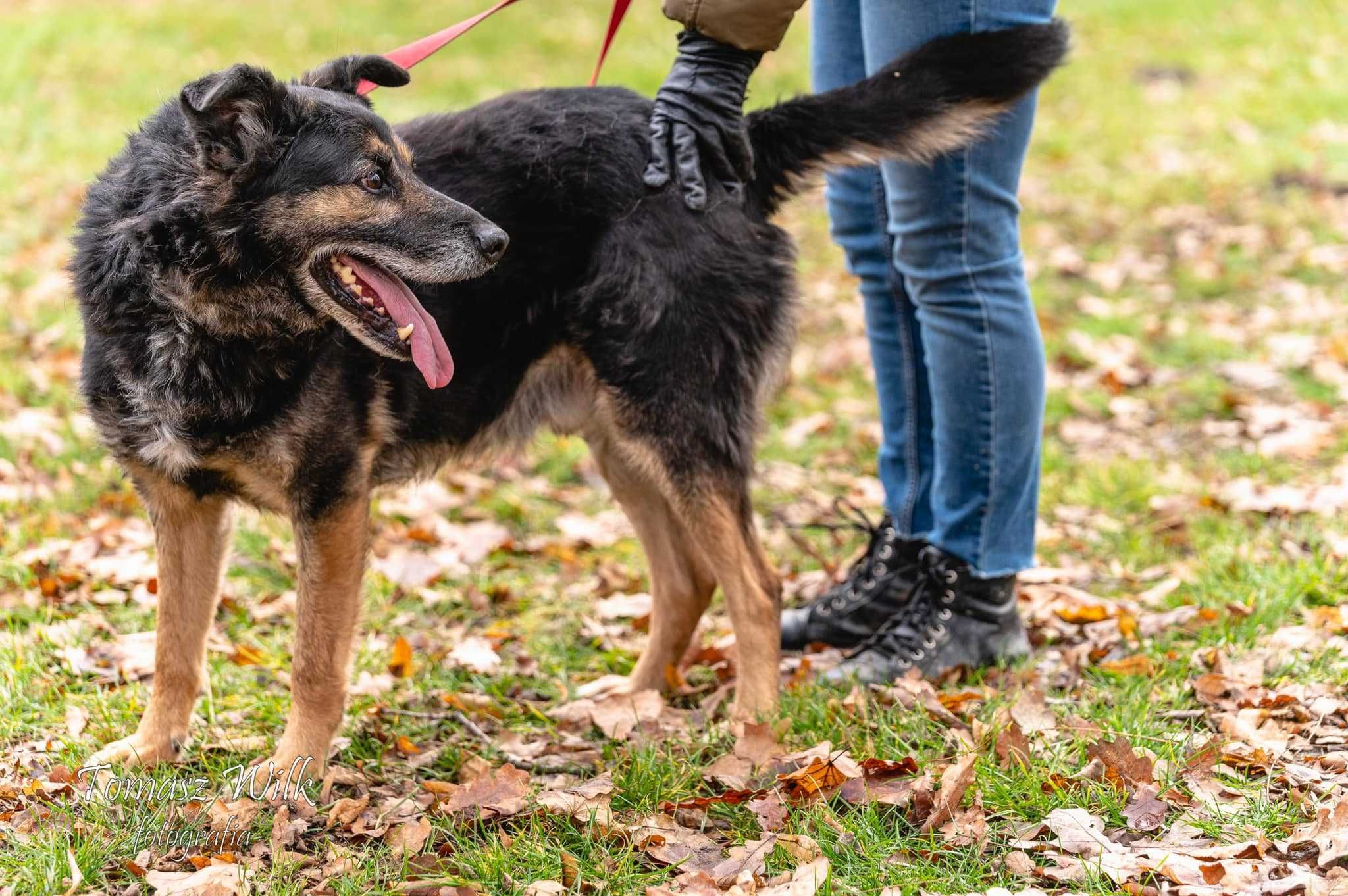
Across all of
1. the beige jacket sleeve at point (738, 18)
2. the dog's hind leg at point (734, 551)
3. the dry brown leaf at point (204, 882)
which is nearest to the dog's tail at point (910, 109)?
the beige jacket sleeve at point (738, 18)

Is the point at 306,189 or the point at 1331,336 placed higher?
the point at 306,189

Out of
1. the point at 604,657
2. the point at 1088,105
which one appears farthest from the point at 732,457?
the point at 1088,105

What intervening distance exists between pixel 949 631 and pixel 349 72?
7.40 feet

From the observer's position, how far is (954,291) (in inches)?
130

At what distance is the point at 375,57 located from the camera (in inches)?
120

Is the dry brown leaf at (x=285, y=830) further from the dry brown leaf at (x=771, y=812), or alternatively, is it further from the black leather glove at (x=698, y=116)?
the black leather glove at (x=698, y=116)

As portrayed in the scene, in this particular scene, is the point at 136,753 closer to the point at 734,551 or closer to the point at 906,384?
the point at 734,551

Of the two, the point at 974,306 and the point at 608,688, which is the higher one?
the point at 974,306


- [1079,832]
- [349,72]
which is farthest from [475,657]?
[1079,832]

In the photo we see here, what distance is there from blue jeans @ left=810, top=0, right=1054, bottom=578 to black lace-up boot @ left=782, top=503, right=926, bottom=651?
0.14 m

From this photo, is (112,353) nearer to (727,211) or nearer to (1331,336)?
(727,211)

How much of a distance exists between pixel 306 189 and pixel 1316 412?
458cm

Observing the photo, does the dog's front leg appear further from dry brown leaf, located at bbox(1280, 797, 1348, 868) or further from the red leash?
dry brown leaf, located at bbox(1280, 797, 1348, 868)

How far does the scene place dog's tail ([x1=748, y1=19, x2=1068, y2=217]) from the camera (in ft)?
9.99
